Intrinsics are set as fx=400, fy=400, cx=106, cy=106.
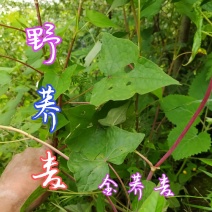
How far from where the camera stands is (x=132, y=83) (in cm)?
58

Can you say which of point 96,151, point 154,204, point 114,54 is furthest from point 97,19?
point 154,204

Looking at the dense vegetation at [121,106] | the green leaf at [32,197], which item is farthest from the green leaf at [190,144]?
the green leaf at [32,197]

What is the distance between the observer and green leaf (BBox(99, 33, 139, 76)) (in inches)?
23.3

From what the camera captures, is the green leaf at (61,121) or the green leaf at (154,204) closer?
the green leaf at (154,204)

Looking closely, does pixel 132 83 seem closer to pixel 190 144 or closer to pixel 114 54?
pixel 114 54

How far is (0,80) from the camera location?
2.25ft

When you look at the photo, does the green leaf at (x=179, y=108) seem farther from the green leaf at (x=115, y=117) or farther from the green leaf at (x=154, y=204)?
the green leaf at (x=154, y=204)

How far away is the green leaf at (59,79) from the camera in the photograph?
59 centimetres

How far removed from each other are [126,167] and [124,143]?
18 cm

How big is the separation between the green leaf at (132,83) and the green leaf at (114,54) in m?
0.01

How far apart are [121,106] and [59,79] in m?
0.12

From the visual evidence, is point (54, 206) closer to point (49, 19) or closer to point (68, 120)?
point (68, 120)

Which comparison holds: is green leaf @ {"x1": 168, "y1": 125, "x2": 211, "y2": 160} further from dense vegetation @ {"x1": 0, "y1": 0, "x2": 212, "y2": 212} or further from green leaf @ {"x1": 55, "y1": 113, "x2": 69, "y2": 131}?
green leaf @ {"x1": 55, "y1": 113, "x2": 69, "y2": 131}

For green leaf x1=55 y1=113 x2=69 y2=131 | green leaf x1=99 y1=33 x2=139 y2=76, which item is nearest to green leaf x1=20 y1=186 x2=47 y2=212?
green leaf x1=55 y1=113 x2=69 y2=131
